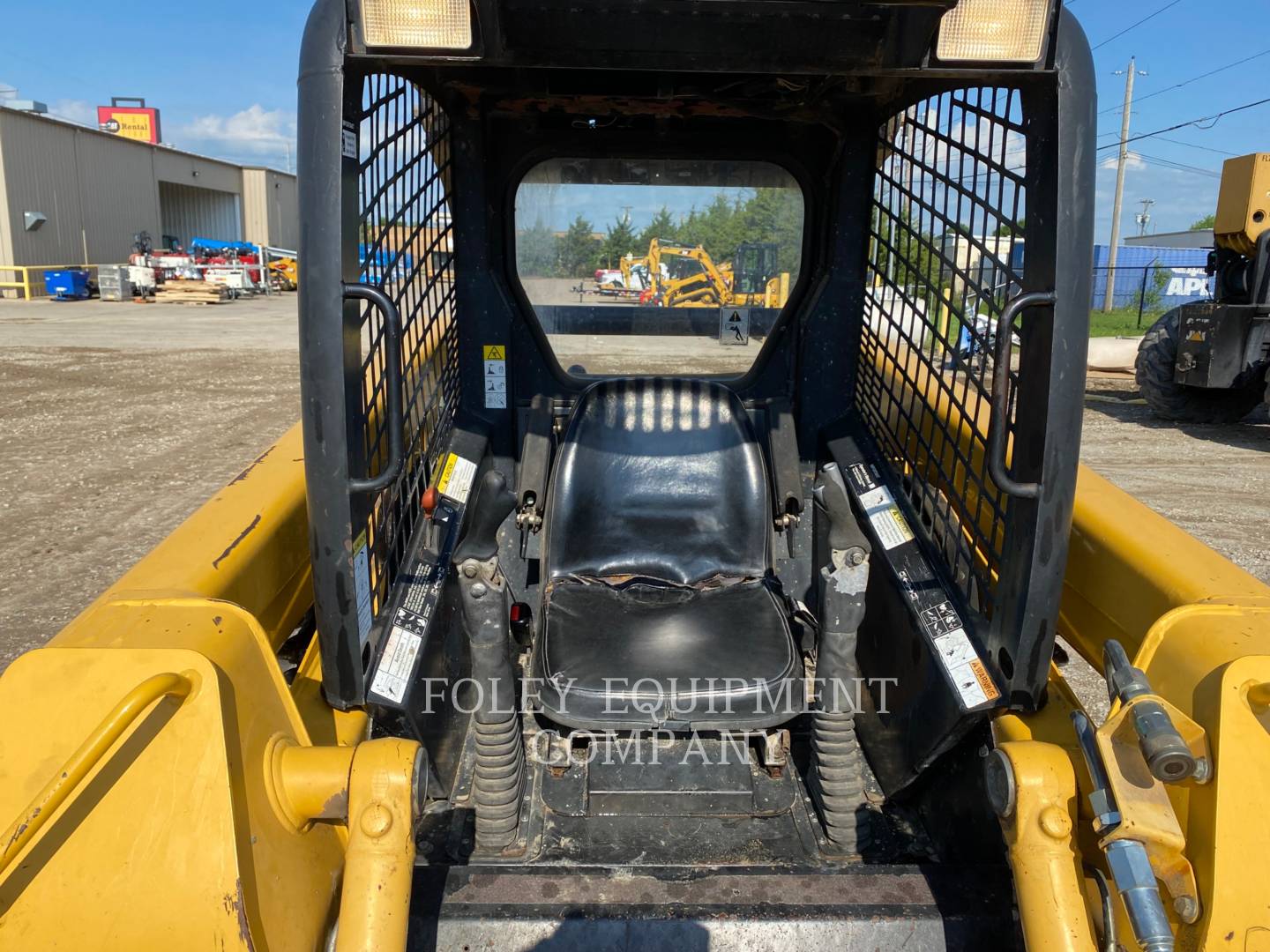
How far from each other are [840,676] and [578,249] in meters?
1.43

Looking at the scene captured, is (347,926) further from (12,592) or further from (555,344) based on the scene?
(12,592)

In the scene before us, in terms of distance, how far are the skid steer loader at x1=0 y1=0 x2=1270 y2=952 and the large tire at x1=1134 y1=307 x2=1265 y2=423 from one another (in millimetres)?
6779

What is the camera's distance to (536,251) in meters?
2.58

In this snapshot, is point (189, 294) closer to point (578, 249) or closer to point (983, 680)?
point (578, 249)

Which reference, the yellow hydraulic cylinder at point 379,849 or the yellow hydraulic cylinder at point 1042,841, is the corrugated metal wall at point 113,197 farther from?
the yellow hydraulic cylinder at point 1042,841

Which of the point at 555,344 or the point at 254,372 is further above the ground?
the point at 555,344

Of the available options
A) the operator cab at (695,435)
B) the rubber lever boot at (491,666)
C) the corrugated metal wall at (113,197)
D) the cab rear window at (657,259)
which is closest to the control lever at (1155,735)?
the operator cab at (695,435)

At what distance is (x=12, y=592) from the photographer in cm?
396

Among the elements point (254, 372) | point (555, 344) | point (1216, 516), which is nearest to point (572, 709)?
point (555, 344)

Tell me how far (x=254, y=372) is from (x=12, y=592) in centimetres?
705

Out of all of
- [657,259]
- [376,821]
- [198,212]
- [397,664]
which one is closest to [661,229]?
[657,259]

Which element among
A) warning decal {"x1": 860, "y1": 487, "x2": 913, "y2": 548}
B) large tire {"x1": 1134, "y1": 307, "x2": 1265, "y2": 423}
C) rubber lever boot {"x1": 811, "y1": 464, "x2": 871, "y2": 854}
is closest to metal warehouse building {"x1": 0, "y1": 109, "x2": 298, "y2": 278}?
large tire {"x1": 1134, "y1": 307, "x2": 1265, "y2": 423}

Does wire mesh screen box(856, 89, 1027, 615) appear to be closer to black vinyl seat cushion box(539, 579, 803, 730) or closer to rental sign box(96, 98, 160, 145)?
black vinyl seat cushion box(539, 579, 803, 730)

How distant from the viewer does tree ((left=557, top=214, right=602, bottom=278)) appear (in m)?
2.61
